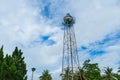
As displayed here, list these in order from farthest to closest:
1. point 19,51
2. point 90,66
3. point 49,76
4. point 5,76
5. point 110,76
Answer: point 49,76, point 110,76, point 90,66, point 19,51, point 5,76

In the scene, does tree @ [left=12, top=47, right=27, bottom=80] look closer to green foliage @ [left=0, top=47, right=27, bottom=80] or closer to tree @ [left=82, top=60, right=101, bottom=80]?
green foliage @ [left=0, top=47, right=27, bottom=80]

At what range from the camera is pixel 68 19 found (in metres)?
49.3

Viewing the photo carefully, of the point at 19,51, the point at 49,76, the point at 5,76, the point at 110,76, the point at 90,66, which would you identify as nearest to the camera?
the point at 5,76

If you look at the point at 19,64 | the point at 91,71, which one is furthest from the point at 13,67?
the point at 91,71

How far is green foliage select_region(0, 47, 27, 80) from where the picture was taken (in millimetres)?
47250

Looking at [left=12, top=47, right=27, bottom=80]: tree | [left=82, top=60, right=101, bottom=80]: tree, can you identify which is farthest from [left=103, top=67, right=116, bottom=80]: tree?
[left=12, top=47, right=27, bottom=80]: tree

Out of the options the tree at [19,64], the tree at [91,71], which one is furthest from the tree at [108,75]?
the tree at [19,64]

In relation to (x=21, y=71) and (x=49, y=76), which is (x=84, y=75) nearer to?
(x=21, y=71)

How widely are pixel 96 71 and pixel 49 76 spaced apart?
24.6 m

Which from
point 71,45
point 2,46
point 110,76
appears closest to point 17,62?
point 2,46

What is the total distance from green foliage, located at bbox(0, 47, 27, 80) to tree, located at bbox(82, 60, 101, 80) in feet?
44.2

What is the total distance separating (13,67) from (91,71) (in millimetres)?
17097

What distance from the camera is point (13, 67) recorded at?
47.2 meters

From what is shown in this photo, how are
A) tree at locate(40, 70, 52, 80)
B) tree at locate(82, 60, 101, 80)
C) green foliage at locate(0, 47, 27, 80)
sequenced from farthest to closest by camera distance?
1. tree at locate(40, 70, 52, 80)
2. tree at locate(82, 60, 101, 80)
3. green foliage at locate(0, 47, 27, 80)
